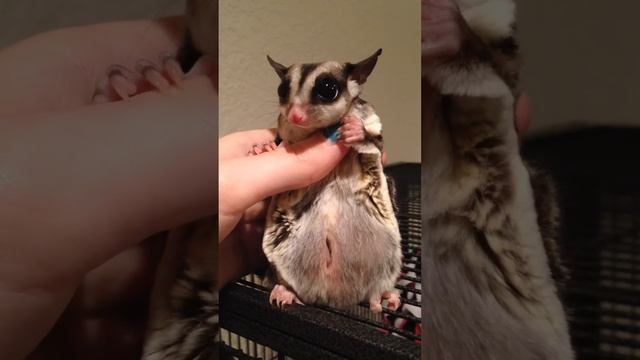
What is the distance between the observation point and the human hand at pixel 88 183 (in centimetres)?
119

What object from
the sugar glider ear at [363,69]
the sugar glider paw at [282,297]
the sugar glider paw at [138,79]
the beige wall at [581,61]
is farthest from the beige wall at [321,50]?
the sugar glider paw at [282,297]

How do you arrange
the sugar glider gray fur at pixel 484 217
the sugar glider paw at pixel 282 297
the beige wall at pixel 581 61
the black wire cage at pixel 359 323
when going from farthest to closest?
1. the sugar glider paw at pixel 282 297
2. the black wire cage at pixel 359 323
3. the sugar glider gray fur at pixel 484 217
4. the beige wall at pixel 581 61

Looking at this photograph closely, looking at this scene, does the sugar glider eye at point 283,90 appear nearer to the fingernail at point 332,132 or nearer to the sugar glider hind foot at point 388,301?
the fingernail at point 332,132

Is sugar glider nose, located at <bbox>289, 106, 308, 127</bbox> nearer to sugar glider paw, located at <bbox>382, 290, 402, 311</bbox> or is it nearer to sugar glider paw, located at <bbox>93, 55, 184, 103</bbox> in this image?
sugar glider paw, located at <bbox>93, 55, 184, 103</bbox>

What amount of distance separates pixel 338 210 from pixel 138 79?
0.58 m

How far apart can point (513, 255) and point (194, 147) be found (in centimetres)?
79

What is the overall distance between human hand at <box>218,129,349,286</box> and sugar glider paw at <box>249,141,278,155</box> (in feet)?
0.03

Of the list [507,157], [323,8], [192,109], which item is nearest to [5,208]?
[192,109]

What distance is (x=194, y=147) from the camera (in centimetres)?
138

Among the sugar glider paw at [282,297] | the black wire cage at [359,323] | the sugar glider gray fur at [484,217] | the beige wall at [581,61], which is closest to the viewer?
the beige wall at [581,61]

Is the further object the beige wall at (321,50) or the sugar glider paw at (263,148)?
the sugar glider paw at (263,148)

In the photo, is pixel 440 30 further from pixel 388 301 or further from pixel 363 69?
pixel 388 301

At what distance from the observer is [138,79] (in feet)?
4.42

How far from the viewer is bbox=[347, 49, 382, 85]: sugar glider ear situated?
131cm
